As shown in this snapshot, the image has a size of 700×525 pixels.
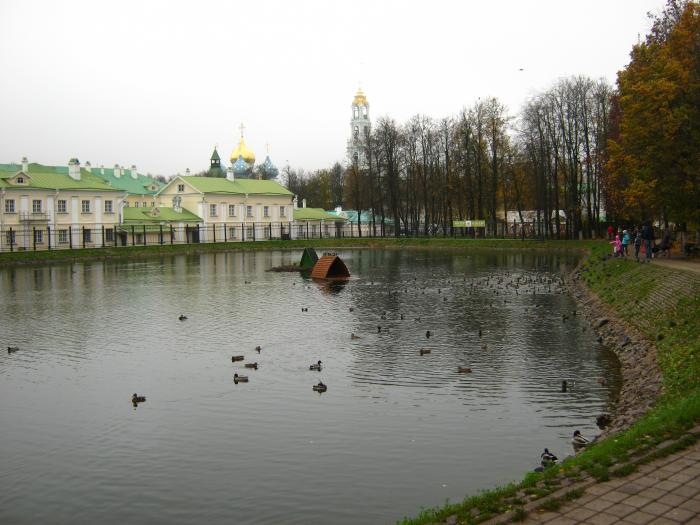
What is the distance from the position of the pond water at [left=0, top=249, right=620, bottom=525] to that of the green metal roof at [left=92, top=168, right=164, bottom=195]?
8309 cm

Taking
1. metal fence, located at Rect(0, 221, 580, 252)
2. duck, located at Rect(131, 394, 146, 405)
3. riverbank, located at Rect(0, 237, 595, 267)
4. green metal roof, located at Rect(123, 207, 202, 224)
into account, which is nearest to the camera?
duck, located at Rect(131, 394, 146, 405)

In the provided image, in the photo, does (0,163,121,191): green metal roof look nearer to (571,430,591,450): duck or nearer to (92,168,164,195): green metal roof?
(92,168,164,195): green metal roof

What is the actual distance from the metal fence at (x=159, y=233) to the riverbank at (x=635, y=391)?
47.1m

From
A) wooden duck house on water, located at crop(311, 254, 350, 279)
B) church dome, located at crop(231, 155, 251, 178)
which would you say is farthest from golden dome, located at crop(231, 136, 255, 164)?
wooden duck house on water, located at crop(311, 254, 350, 279)

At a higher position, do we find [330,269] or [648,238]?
[648,238]

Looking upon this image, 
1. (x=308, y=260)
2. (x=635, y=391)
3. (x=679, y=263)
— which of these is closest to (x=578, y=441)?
(x=635, y=391)

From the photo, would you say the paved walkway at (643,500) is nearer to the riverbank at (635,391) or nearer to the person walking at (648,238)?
the riverbank at (635,391)

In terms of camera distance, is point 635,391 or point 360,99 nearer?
point 635,391

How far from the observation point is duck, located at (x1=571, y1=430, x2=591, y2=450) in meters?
11.5

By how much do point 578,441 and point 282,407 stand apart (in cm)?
585

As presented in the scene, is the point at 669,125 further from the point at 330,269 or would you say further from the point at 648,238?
the point at 330,269

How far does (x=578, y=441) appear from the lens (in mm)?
11609

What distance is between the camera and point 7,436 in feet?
42.3

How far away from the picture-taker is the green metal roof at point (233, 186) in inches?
3548
